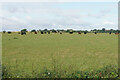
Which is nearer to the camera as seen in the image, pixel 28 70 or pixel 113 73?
pixel 113 73

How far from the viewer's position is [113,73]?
21.4ft

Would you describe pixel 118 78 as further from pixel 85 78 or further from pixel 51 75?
pixel 51 75

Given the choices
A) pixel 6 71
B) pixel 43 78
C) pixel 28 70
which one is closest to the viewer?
pixel 43 78

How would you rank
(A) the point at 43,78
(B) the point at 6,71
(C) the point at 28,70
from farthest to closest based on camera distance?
(C) the point at 28,70 < (B) the point at 6,71 < (A) the point at 43,78

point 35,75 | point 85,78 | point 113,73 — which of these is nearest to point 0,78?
point 35,75

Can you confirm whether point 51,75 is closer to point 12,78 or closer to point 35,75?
point 35,75

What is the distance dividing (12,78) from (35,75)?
3.17ft

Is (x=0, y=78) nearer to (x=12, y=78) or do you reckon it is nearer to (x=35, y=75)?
(x=12, y=78)

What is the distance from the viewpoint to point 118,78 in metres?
6.38

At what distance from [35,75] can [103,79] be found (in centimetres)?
293

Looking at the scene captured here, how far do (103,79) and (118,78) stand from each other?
67 centimetres

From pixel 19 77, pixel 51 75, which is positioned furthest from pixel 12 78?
pixel 51 75

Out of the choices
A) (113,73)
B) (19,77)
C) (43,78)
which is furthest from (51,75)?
(113,73)

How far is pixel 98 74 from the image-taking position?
257 inches
